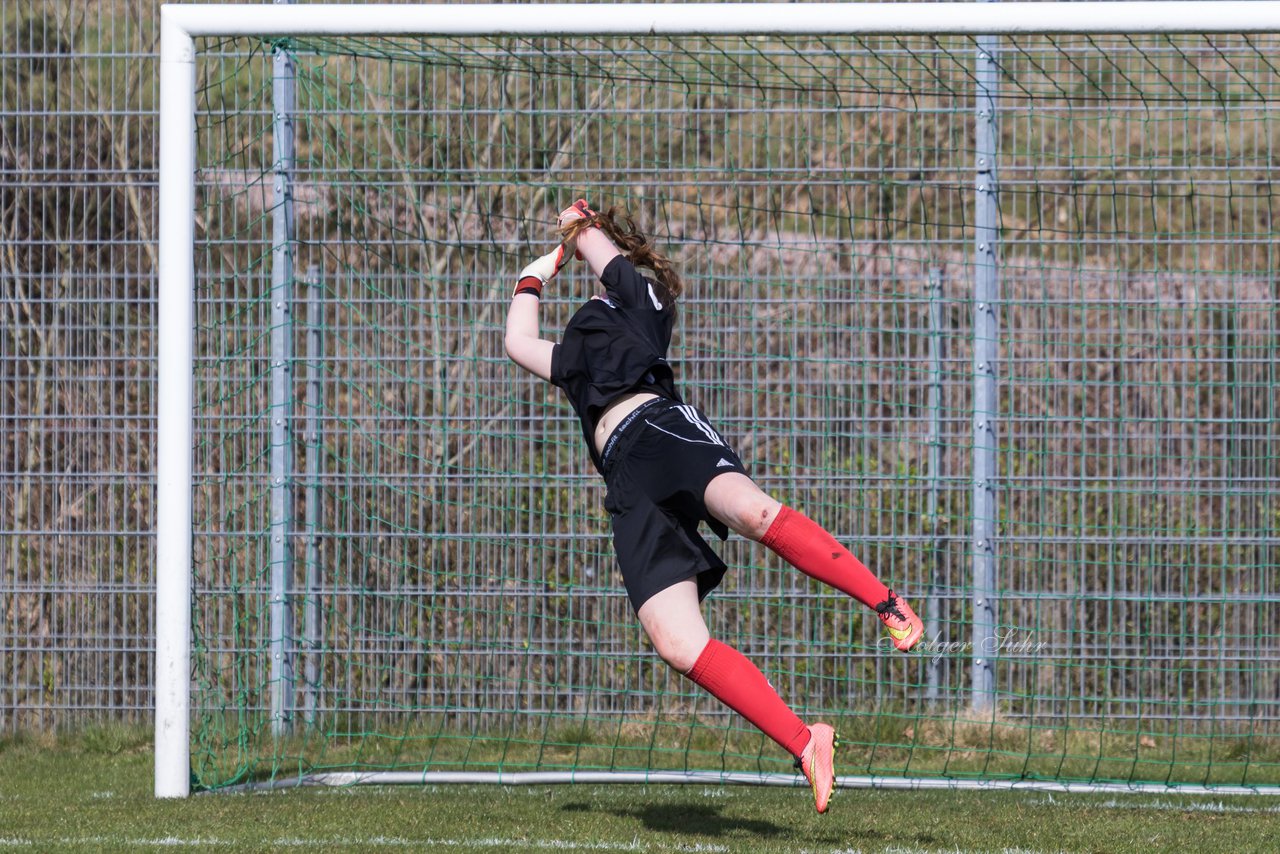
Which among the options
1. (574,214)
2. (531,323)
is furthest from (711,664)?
(574,214)

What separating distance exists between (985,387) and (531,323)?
2903mm

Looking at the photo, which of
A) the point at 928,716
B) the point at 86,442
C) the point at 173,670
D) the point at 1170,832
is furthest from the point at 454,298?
the point at 1170,832

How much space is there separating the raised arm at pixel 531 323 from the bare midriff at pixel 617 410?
0.26 metres

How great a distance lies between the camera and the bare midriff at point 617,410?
4.41 metres

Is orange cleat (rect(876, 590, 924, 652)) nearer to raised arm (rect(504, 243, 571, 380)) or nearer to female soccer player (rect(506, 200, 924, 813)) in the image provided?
female soccer player (rect(506, 200, 924, 813))

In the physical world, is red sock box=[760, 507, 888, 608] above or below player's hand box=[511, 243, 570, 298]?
below

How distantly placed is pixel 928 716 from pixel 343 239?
11.9 feet

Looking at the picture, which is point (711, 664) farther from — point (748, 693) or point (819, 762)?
point (819, 762)

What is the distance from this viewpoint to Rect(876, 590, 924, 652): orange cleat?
3865 mm

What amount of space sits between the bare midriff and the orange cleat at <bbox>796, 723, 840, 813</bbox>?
1.09m

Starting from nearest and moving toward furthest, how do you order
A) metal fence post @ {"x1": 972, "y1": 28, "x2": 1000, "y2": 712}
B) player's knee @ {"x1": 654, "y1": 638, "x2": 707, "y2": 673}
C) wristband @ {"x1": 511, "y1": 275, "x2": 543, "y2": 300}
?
player's knee @ {"x1": 654, "y1": 638, "x2": 707, "y2": 673}, wristband @ {"x1": 511, "y1": 275, "x2": 543, "y2": 300}, metal fence post @ {"x1": 972, "y1": 28, "x2": 1000, "y2": 712}

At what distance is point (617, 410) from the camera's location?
443 cm

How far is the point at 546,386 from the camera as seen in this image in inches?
283

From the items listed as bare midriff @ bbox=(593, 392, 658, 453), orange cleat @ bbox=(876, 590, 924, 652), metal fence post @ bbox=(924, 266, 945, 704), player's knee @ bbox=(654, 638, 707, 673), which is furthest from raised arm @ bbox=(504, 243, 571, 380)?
metal fence post @ bbox=(924, 266, 945, 704)
